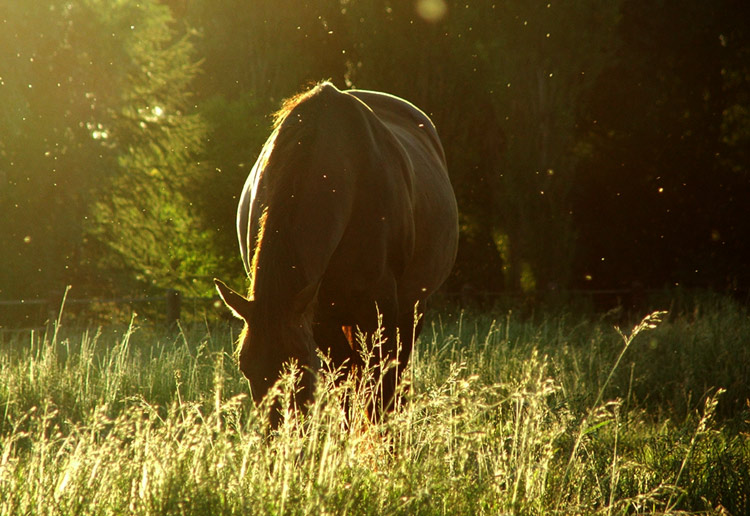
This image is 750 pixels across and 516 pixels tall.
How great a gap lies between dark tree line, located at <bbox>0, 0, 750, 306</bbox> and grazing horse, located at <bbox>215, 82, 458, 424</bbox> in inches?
355

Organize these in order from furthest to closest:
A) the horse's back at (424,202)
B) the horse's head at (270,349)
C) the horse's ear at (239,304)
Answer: the horse's back at (424,202), the horse's ear at (239,304), the horse's head at (270,349)

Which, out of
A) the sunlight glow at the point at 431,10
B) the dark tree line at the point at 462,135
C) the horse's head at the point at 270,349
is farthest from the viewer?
the sunlight glow at the point at 431,10

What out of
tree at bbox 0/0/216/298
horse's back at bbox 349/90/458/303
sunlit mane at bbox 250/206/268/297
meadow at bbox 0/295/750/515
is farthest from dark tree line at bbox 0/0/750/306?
sunlit mane at bbox 250/206/268/297

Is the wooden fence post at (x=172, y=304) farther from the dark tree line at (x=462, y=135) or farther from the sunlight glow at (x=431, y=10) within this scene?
the sunlight glow at (x=431, y=10)

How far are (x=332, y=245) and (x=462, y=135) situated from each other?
36.2 ft

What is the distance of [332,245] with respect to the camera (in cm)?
389

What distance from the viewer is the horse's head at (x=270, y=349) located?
3193 millimetres

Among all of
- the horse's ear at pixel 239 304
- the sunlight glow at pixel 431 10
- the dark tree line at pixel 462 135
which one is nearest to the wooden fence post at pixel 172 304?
the dark tree line at pixel 462 135

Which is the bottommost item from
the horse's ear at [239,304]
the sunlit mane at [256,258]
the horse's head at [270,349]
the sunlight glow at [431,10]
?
the horse's head at [270,349]

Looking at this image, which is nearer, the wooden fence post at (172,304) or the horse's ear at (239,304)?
the horse's ear at (239,304)

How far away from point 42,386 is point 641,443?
12.9ft

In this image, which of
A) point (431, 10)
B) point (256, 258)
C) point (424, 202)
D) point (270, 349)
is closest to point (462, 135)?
point (431, 10)

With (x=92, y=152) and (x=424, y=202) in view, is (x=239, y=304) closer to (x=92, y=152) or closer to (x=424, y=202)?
(x=424, y=202)

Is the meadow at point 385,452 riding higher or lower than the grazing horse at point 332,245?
lower
